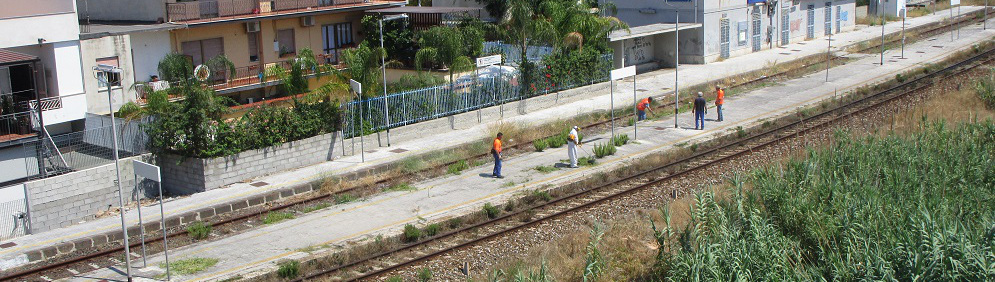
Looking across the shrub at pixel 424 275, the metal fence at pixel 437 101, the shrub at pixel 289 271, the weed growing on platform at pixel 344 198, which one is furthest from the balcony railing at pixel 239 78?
the shrub at pixel 424 275

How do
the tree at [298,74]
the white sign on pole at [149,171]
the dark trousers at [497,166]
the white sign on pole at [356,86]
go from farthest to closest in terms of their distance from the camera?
the tree at [298,74]
the white sign on pole at [356,86]
the dark trousers at [497,166]
the white sign on pole at [149,171]

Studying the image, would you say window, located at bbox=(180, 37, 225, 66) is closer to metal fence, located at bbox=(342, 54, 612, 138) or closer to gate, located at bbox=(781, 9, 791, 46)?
metal fence, located at bbox=(342, 54, 612, 138)

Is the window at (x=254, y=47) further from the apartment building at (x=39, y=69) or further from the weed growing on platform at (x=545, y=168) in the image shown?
the weed growing on platform at (x=545, y=168)

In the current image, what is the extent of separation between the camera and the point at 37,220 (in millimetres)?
20719

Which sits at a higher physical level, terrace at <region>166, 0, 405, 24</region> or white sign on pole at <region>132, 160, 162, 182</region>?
terrace at <region>166, 0, 405, 24</region>

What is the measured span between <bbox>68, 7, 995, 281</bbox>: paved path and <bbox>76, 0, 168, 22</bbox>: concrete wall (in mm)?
13232

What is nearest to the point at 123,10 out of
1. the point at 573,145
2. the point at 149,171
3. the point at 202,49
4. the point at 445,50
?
the point at 202,49

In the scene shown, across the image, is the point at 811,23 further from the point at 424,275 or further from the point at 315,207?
the point at 424,275

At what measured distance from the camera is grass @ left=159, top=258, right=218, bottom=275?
56.7 feet

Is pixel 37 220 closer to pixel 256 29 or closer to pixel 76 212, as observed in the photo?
pixel 76 212

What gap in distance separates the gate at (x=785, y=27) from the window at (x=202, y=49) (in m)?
27.1

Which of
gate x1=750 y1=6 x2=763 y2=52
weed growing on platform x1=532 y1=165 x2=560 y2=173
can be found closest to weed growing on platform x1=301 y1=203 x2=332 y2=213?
weed growing on platform x1=532 y1=165 x2=560 y2=173

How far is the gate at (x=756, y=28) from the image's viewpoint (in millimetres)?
45469

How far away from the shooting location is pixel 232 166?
23641 millimetres
